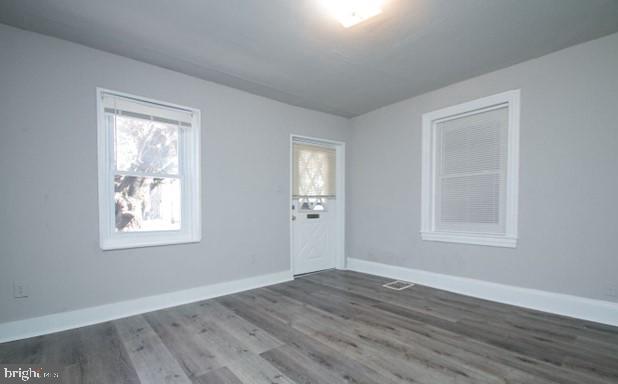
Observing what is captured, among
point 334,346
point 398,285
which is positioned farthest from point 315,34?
point 398,285

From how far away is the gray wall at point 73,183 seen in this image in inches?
104

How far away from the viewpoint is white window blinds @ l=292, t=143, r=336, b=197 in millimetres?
4891

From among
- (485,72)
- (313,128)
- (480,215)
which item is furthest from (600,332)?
(313,128)

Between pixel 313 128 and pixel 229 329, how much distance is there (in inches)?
131

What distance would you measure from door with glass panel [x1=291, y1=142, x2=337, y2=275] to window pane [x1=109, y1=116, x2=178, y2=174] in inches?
74.3

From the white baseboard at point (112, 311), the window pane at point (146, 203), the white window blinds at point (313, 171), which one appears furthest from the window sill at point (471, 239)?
the window pane at point (146, 203)

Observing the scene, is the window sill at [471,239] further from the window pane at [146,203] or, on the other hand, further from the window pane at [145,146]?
the window pane at [145,146]

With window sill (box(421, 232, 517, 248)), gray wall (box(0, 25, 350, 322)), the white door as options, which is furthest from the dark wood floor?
the white door

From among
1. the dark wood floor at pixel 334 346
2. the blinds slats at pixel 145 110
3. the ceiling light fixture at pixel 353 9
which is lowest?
the dark wood floor at pixel 334 346

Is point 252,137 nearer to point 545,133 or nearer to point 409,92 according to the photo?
point 409,92

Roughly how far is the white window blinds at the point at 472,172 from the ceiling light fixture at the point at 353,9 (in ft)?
7.42

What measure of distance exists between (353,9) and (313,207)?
3.30 metres

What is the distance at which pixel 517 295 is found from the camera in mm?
3406

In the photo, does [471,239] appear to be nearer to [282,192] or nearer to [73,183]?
[282,192]
